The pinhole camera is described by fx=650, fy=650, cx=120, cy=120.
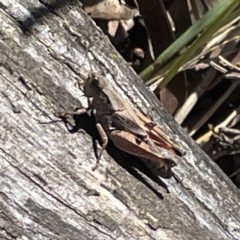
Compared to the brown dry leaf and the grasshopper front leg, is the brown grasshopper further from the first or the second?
the brown dry leaf

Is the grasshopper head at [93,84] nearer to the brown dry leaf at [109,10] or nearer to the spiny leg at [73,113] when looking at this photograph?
the spiny leg at [73,113]

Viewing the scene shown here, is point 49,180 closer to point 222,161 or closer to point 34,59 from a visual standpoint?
point 34,59

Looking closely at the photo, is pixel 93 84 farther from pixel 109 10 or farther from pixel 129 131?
pixel 109 10

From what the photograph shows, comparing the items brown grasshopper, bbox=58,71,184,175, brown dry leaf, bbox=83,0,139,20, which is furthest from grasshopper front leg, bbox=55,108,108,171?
brown dry leaf, bbox=83,0,139,20

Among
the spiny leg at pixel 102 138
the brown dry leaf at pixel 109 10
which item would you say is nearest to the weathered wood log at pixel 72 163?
the spiny leg at pixel 102 138

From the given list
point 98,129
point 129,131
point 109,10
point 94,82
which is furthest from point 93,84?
point 109,10

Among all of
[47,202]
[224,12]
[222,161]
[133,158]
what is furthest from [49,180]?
[222,161]
